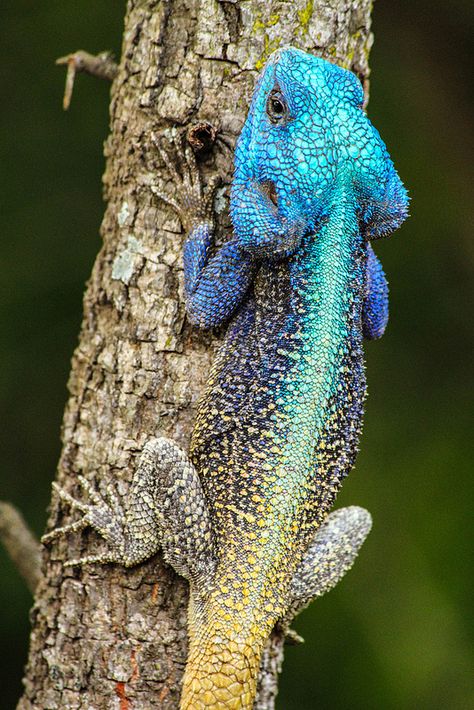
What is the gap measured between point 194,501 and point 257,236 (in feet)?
4.18

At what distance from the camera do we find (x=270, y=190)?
3750 mm

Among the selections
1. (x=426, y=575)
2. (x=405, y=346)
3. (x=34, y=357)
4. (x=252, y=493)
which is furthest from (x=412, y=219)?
(x=252, y=493)

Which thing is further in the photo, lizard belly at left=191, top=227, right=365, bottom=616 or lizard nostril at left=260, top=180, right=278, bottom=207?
lizard nostril at left=260, top=180, right=278, bottom=207

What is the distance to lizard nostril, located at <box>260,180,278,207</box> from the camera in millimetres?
3729

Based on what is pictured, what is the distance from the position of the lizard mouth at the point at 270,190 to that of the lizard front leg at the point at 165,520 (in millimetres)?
1248

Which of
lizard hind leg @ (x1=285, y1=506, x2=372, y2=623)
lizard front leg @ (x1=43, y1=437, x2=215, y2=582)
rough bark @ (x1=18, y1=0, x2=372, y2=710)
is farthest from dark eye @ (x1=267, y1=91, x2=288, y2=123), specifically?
lizard hind leg @ (x1=285, y1=506, x2=372, y2=623)

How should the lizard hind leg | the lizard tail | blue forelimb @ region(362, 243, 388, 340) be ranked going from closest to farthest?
the lizard tail
the lizard hind leg
blue forelimb @ region(362, 243, 388, 340)

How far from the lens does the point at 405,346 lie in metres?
6.80

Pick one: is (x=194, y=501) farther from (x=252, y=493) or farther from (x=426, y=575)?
(x=426, y=575)

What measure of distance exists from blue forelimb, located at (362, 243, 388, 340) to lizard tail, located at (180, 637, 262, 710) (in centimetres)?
178

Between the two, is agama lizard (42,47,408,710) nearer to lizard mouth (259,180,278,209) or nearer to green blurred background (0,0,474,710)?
lizard mouth (259,180,278,209)

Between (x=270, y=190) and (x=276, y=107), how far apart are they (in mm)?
385

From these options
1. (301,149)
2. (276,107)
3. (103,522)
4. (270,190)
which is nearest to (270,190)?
(270,190)

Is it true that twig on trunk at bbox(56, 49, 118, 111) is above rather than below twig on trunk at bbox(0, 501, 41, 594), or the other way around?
above
